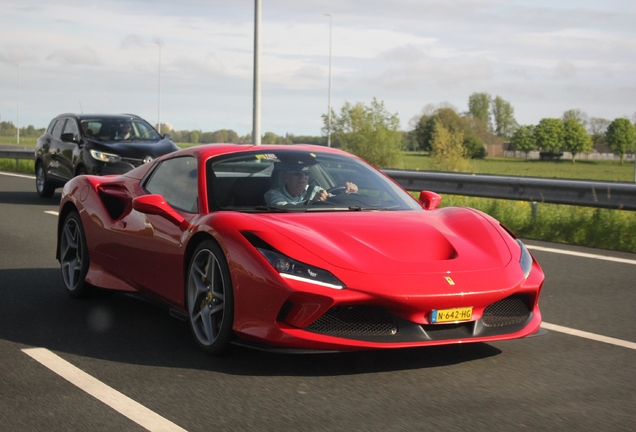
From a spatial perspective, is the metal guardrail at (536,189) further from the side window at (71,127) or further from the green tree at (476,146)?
the green tree at (476,146)

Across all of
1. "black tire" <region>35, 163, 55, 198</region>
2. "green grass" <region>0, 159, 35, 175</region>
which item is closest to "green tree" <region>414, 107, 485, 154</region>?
"green grass" <region>0, 159, 35, 175</region>

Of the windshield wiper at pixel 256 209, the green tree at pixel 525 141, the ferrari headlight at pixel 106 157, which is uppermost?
the windshield wiper at pixel 256 209

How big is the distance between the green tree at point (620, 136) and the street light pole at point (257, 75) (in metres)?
105

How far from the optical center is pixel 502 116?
19350 centimetres

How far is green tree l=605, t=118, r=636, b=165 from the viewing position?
121 metres

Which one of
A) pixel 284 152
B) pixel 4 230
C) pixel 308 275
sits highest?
pixel 284 152

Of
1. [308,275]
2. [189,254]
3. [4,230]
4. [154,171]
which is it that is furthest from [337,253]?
[4,230]

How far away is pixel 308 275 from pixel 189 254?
1.12 m

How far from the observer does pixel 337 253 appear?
494 cm

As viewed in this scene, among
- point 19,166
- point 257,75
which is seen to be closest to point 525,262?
point 257,75

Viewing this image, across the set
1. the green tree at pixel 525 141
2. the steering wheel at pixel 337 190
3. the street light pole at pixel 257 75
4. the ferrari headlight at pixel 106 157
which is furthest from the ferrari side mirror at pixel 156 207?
the green tree at pixel 525 141

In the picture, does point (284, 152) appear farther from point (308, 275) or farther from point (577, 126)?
point (577, 126)

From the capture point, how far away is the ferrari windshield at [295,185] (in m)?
5.90

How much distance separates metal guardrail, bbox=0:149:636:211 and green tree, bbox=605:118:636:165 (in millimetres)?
109365
